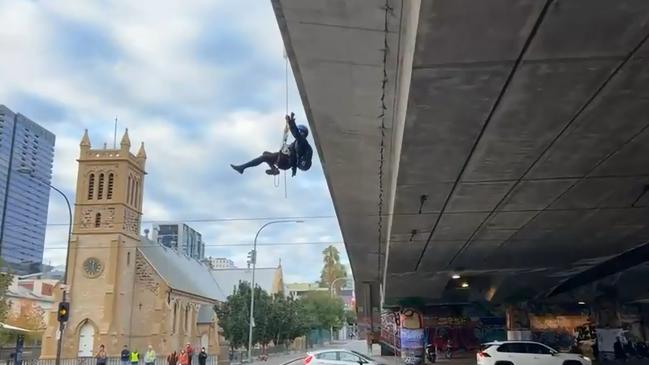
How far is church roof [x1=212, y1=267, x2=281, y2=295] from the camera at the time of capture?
9650cm

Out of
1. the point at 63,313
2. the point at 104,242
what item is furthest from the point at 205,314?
the point at 63,313

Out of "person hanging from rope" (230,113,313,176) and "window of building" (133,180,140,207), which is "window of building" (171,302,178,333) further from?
"person hanging from rope" (230,113,313,176)

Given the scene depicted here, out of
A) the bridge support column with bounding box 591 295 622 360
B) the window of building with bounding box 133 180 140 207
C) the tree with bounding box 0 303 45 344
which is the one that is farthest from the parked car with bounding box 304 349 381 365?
the window of building with bounding box 133 180 140 207

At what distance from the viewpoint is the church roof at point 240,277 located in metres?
96.5

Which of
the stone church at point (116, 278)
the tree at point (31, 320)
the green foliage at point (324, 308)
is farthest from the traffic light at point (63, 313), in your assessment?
the green foliage at point (324, 308)

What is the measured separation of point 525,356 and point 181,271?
60.4 metres

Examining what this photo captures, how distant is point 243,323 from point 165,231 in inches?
2400

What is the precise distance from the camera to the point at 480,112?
8789 mm

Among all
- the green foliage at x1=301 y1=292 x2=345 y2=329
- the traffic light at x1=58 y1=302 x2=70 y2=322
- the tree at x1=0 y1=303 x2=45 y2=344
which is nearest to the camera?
the traffic light at x1=58 y1=302 x2=70 y2=322

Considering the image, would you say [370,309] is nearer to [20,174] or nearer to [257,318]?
[257,318]

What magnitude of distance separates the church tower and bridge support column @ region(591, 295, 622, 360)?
143ft

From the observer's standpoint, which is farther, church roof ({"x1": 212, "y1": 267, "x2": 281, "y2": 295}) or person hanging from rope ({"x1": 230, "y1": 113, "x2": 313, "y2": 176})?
church roof ({"x1": 212, "y1": 267, "x2": 281, "y2": 295})

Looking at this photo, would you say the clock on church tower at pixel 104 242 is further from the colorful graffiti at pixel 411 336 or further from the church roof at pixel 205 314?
the colorful graffiti at pixel 411 336

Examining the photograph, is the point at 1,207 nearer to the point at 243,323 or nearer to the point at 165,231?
the point at 243,323
